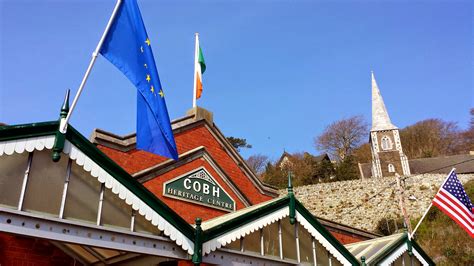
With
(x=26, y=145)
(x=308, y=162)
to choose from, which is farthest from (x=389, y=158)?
(x=26, y=145)

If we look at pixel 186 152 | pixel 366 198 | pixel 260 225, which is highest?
pixel 366 198

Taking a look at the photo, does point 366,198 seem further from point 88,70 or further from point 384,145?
point 88,70

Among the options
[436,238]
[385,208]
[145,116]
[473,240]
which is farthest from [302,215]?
[385,208]

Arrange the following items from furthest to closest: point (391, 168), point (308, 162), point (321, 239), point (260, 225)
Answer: point (391, 168), point (308, 162), point (321, 239), point (260, 225)

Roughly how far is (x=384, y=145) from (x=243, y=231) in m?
62.3

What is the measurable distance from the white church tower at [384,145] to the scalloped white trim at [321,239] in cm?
5483

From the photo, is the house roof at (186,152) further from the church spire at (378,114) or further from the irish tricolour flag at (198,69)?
the church spire at (378,114)

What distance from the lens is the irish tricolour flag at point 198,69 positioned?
14.4m

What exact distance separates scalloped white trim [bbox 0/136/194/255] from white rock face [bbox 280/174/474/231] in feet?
115

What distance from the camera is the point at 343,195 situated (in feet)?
144

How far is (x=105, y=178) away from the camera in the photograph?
20.4 ft

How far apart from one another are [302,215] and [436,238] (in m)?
28.7

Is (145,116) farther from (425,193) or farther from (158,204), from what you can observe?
(425,193)

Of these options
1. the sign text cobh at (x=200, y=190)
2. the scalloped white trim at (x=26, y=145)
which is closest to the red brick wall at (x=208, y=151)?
the sign text cobh at (x=200, y=190)
